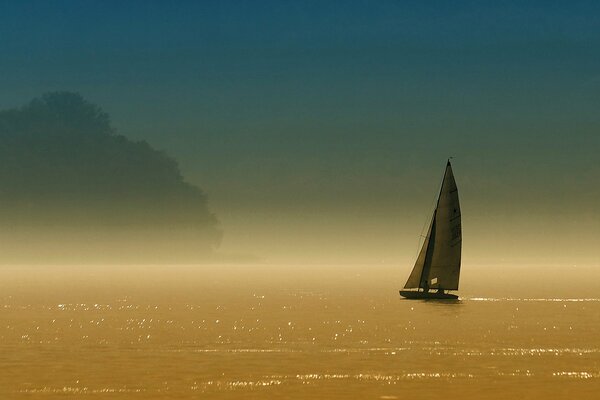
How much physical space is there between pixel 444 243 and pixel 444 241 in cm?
22

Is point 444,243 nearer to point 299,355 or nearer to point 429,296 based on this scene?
point 429,296

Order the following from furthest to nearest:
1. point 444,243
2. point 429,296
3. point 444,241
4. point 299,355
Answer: point 429,296
point 444,243
point 444,241
point 299,355

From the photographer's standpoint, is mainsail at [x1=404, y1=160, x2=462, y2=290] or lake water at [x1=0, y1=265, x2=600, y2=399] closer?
lake water at [x1=0, y1=265, x2=600, y2=399]

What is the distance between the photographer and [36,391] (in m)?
39.0

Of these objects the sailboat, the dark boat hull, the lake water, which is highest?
the sailboat

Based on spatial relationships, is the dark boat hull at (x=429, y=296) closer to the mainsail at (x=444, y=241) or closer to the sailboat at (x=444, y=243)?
the sailboat at (x=444, y=243)

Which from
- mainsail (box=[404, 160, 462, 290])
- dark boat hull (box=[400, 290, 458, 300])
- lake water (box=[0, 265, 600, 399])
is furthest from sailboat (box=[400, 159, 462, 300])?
lake water (box=[0, 265, 600, 399])

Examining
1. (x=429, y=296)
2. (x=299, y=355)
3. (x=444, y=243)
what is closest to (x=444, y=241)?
(x=444, y=243)

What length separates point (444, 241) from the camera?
311ft

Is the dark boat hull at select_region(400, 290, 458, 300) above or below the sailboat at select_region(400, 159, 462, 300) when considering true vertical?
below

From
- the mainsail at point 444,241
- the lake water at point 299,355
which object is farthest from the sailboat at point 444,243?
the lake water at point 299,355

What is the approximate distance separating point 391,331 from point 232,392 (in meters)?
30.3

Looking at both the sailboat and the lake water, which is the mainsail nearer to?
the sailboat

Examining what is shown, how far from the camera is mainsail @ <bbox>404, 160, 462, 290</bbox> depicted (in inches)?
3654
